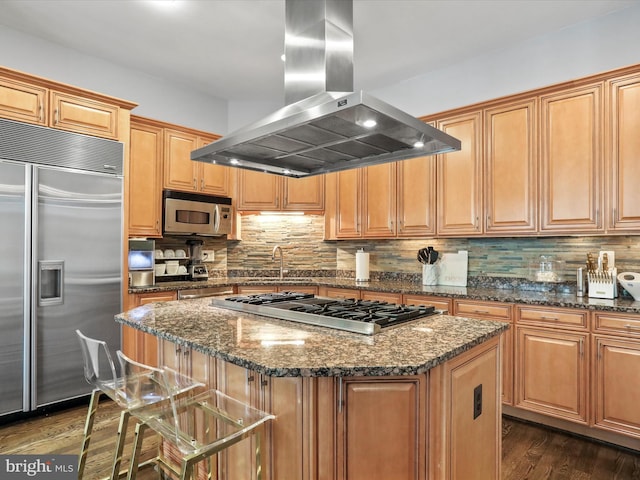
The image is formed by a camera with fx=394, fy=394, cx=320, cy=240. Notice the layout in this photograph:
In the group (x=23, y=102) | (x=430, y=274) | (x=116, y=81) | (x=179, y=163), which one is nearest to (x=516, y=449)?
(x=430, y=274)

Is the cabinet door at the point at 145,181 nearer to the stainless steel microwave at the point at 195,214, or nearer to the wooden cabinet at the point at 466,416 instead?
the stainless steel microwave at the point at 195,214

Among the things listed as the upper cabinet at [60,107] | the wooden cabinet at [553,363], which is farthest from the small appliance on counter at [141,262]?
the wooden cabinet at [553,363]

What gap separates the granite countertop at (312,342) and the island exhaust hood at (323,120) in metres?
0.91

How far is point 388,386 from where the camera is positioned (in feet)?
4.41

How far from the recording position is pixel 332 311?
197 cm

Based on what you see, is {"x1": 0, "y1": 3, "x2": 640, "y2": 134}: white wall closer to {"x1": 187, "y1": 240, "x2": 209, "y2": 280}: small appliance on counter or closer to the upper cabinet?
the upper cabinet

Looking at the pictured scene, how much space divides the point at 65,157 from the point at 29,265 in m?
0.86

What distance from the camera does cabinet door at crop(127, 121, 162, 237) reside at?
147 inches

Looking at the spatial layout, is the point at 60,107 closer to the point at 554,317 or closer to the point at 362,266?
the point at 362,266

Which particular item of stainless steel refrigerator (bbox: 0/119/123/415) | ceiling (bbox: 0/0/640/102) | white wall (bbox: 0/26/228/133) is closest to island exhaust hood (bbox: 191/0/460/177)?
ceiling (bbox: 0/0/640/102)

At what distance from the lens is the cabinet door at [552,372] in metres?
2.58

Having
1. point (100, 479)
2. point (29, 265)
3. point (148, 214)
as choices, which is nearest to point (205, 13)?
point (148, 214)

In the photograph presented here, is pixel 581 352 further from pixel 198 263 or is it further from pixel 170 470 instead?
pixel 198 263

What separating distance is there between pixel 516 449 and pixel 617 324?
3.30ft
